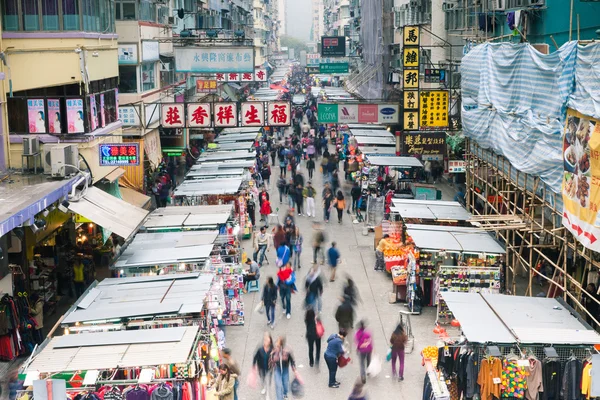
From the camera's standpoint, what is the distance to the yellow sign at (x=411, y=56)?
28312 mm

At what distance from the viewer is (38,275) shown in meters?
19.6

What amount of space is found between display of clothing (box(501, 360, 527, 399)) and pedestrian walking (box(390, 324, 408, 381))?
2125 millimetres

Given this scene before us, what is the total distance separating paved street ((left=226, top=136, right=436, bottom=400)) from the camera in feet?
48.0

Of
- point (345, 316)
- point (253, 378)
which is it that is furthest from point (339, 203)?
point (253, 378)

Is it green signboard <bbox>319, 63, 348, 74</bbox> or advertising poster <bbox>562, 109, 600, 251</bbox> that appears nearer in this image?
advertising poster <bbox>562, 109, 600, 251</bbox>

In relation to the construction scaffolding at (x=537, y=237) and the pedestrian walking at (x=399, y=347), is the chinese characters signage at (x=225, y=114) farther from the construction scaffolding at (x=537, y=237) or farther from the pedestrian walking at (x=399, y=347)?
the pedestrian walking at (x=399, y=347)

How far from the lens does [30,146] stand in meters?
19.2

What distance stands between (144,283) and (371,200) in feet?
43.3

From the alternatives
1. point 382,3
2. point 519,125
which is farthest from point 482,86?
point 382,3

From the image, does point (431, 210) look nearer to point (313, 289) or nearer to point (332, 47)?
point (313, 289)

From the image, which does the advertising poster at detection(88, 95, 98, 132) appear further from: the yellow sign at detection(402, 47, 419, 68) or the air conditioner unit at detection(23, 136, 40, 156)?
the yellow sign at detection(402, 47, 419, 68)

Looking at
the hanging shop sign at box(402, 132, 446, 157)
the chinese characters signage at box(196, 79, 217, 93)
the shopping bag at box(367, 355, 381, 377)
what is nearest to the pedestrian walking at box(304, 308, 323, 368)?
the shopping bag at box(367, 355, 381, 377)

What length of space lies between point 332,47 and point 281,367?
5646 cm

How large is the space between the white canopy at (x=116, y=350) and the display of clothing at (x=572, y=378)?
5.60 m
